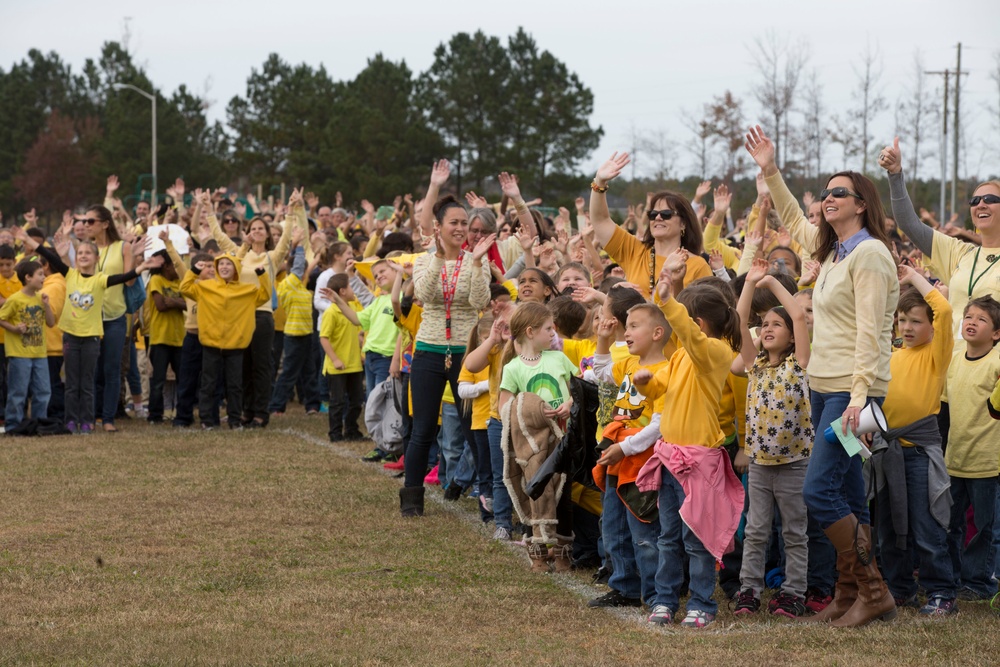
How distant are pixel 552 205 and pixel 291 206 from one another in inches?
1312

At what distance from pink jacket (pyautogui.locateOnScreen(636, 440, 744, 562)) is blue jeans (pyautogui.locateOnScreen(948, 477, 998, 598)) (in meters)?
1.52

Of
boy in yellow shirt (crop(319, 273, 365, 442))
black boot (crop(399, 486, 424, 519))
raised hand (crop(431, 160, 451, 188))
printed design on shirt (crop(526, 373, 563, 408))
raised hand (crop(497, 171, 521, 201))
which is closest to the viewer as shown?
printed design on shirt (crop(526, 373, 563, 408))

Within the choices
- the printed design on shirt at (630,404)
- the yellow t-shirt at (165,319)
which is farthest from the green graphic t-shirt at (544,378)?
the yellow t-shirt at (165,319)

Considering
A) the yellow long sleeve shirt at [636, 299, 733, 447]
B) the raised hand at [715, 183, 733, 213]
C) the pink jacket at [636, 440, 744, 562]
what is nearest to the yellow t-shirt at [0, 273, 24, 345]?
the raised hand at [715, 183, 733, 213]

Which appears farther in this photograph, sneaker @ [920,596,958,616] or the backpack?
the backpack

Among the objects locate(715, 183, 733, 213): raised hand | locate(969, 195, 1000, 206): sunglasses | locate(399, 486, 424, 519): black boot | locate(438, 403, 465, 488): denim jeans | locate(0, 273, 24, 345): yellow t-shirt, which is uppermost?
locate(715, 183, 733, 213): raised hand

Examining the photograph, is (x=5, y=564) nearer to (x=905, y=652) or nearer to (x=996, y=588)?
(x=905, y=652)

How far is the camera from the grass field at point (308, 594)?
18.4 ft

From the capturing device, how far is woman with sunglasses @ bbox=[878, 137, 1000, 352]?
22.1 feet

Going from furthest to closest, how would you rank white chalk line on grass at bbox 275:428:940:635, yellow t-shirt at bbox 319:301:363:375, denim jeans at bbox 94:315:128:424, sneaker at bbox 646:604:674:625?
denim jeans at bbox 94:315:128:424, yellow t-shirt at bbox 319:301:363:375, sneaker at bbox 646:604:674:625, white chalk line on grass at bbox 275:428:940:635

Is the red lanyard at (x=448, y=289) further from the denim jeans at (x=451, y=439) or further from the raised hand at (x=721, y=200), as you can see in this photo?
the raised hand at (x=721, y=200)

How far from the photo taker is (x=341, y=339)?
43.7 ft

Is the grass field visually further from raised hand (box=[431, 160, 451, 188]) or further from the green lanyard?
raised hand (box=[431, 160, 451, 188])

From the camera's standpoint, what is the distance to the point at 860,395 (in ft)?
18.6
